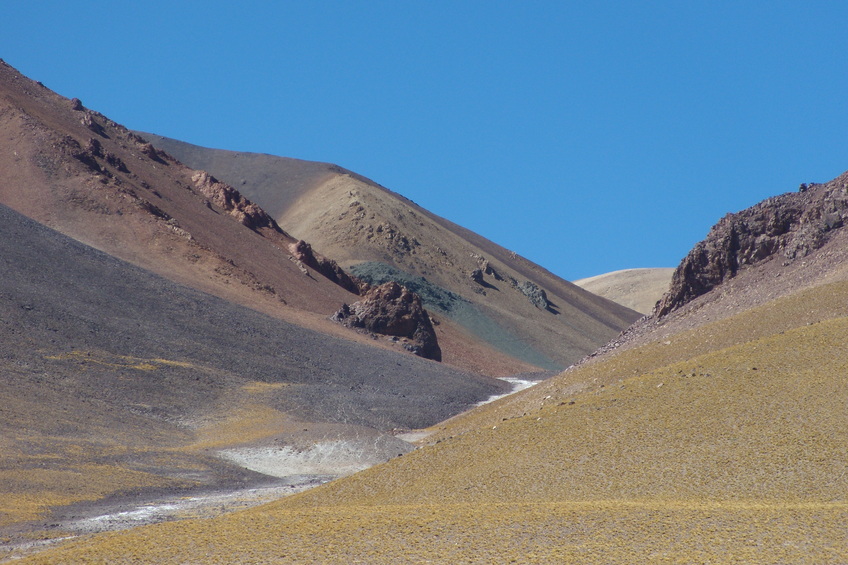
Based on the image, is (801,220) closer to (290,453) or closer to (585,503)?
(290,453)

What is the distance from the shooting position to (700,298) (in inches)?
1623

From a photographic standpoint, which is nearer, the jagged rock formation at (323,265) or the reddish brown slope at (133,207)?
the reddish brown slope at (133,207)

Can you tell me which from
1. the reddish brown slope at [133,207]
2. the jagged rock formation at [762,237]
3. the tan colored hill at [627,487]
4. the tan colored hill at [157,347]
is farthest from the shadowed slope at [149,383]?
the jagged rock formation at [762,237]

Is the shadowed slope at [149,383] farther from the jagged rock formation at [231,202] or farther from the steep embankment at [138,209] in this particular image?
the jagged rock formation at [231,202]

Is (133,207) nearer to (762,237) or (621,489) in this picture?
(762,237)

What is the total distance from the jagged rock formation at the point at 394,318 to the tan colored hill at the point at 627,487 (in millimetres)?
49548

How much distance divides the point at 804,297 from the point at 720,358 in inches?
285

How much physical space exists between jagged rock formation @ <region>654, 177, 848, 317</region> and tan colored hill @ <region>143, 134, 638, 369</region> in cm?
5536

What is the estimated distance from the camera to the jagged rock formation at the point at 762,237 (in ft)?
124

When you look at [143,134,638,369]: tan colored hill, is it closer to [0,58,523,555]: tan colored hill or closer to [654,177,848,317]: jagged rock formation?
[0,58,523,555]: tan colored hill

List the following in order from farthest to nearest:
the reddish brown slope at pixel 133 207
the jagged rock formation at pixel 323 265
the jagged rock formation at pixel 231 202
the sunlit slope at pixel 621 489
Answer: the jagged rock formation at pixel 231 202, the jagged rock formation at pixel 323 265, the reddish brown slope at pixel 133 207, the sunlit slope at pixel 621 489

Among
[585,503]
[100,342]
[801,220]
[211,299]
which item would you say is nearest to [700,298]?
[801,220]

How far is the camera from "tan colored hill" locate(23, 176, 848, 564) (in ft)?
48.0

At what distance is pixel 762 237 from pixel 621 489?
25.7m
